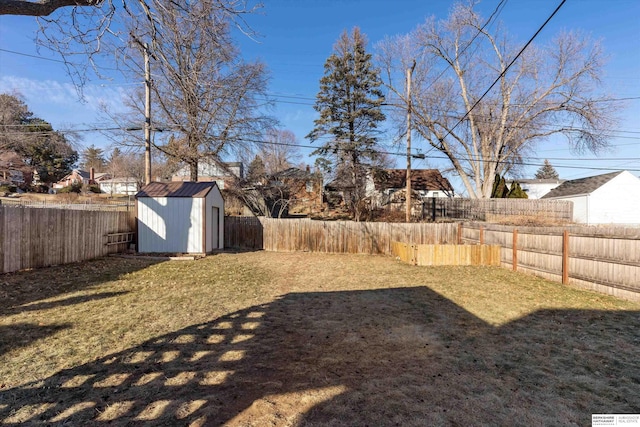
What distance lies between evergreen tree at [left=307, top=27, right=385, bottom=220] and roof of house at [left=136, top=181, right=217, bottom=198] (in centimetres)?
1130

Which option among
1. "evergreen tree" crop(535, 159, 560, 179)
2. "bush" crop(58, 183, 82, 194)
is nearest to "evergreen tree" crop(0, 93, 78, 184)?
"bush" crop(58, 183, 82, 194)

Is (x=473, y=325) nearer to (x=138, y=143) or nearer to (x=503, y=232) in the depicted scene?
(x=503, y=232)

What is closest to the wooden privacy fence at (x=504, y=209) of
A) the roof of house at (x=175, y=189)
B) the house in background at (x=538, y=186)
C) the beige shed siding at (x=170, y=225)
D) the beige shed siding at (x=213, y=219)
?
the beige shed siding at (x=213, y=219)

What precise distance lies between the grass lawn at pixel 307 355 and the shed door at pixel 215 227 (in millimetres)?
6375

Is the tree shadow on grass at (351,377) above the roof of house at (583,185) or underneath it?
underneath

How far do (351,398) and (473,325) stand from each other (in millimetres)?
3058

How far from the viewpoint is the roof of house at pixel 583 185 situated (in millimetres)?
23594

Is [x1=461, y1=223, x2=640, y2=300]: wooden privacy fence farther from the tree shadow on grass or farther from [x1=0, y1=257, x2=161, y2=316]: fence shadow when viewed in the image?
[x1=0, y1=257, x2=161, y2=316]: fence shadow

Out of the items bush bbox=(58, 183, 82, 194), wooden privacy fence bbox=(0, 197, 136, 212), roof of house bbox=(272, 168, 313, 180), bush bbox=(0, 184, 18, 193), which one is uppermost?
roof of house bbox=(272, 168, 313, 180)

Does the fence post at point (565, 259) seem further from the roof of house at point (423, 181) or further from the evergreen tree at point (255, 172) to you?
the roof of house at point (423, 181)

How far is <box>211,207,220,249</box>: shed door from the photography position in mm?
13711

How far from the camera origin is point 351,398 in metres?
2.75

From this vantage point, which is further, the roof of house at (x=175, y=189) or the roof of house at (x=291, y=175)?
the roof of house at (x=291, y=175)

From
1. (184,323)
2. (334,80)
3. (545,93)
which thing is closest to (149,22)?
(184,323)
